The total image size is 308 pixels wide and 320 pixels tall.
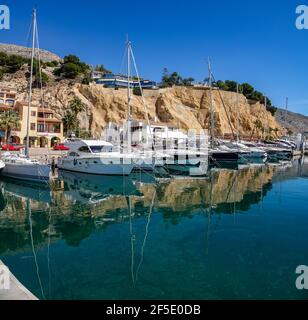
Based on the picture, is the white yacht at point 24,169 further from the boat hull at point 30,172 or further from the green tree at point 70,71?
the green tree at point 70,71

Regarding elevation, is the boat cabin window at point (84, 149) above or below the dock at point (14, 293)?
above

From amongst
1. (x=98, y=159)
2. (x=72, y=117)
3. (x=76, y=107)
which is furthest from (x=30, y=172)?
(x=76, y=107)

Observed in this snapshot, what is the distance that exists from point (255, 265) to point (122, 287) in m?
5.20

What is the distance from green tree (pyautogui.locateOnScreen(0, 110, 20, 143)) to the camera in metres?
51.3

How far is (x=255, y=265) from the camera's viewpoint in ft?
38.3

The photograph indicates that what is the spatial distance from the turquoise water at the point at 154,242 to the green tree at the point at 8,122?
29005mm

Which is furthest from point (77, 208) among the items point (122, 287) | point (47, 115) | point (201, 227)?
point (47, 115)

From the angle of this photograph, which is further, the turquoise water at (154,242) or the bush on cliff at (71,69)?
the bush on cliff at (71,69)

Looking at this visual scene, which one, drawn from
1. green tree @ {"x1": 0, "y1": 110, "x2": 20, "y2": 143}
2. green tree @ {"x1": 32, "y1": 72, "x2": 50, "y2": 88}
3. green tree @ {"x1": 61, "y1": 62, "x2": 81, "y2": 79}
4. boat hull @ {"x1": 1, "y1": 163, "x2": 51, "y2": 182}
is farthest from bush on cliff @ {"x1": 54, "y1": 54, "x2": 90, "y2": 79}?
boat hull @ {"x1": 1, "y1": 163, "x2": 51, "y2": 182}

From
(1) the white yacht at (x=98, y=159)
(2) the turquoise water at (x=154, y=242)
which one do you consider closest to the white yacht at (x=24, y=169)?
(2) the turquoise water at (x=154, y=242)

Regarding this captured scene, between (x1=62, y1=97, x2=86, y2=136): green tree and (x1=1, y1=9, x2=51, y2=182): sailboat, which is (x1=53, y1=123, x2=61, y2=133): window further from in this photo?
(x1=1, y1=9, x2=51, y2=182): sailboat

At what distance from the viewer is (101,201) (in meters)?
22.8

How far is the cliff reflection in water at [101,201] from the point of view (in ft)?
52.3
